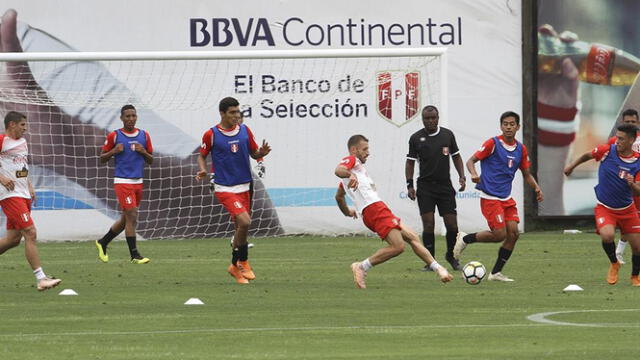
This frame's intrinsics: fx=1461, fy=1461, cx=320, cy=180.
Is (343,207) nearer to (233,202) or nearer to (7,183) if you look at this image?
(233,202)

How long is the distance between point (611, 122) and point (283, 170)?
5952mm

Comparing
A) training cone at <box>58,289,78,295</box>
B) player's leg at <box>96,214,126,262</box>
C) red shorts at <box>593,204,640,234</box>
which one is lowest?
player's leg at <box>96,214,126,262</box>

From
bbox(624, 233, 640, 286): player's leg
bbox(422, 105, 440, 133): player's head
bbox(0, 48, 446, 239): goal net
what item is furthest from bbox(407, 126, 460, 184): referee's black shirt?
bbox(0, 48, 446, 239): goal net

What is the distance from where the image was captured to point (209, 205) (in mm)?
25797

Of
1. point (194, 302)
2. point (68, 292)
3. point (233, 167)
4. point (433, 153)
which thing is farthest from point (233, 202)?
point (433, 153)

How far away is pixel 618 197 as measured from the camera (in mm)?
15773

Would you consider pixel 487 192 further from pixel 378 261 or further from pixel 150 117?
pixel 150 117

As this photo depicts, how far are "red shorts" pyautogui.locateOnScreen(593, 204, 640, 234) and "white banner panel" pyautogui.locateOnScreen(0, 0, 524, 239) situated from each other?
9727 mm

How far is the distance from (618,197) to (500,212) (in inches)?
60.6

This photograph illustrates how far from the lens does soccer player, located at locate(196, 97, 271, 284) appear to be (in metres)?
16.7

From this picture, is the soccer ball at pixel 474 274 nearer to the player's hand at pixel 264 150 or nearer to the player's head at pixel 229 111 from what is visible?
the player's hand at pixel 264 150


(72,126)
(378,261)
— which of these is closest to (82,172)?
(72,126)

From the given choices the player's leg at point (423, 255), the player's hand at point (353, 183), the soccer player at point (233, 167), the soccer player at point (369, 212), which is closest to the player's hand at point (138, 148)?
the soccer player at point (233, 167)

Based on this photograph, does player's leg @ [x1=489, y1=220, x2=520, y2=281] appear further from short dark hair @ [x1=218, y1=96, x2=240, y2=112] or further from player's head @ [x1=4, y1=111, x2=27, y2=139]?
player's head @ [x1=4, y1=111, x2=27, y2=139]
